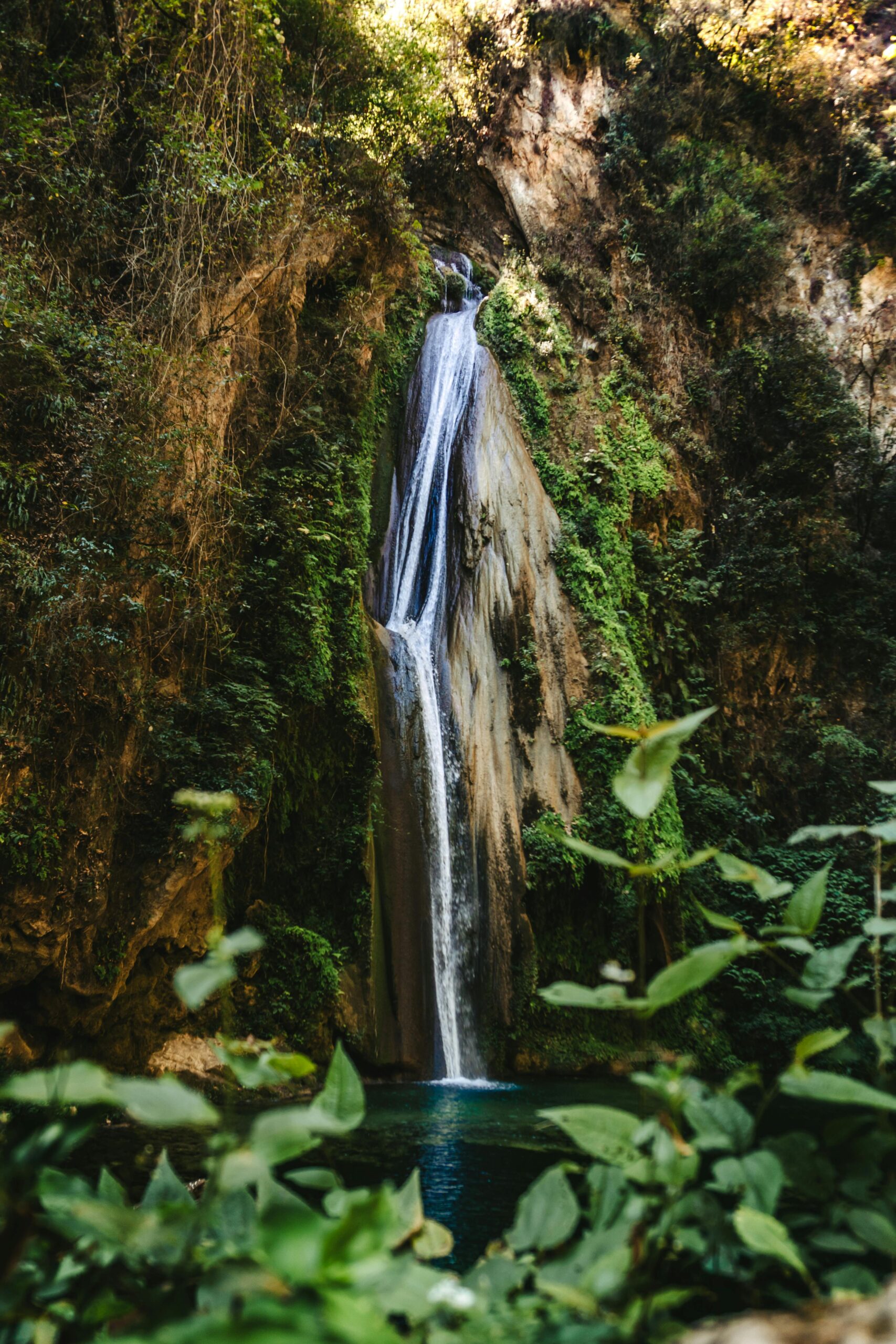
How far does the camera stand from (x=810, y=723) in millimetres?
12508

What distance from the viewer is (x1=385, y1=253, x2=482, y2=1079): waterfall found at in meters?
8.71

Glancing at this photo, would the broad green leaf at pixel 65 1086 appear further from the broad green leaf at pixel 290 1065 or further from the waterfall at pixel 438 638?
the waterfall at pixel 438 638

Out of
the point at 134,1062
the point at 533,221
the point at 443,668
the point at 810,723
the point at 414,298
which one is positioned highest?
the point at 533,221

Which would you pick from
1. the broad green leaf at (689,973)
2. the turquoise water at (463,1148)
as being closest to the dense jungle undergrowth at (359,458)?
the broad green leaf at (689,973)

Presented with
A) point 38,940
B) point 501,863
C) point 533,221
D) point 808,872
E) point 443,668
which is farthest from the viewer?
point 533,221

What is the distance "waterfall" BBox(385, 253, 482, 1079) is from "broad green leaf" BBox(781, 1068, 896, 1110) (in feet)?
26.9

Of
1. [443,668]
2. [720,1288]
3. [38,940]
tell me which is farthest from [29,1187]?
[443,668]

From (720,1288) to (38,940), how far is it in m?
5.17

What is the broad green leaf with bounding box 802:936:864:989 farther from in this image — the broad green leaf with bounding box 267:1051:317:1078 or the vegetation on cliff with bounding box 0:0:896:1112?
the vegetation on cliff with bounding box 0:0:896:1112

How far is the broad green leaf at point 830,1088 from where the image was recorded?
3.06 feet

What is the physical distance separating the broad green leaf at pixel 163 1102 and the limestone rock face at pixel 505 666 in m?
8.73

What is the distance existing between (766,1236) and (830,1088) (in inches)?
8.0

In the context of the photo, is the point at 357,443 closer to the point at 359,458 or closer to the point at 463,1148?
the point at 359,458

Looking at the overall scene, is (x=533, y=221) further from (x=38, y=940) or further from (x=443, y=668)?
(x=38, y=940)
